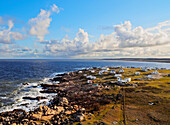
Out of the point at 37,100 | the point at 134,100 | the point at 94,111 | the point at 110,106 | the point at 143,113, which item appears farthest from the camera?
the point at 37,100

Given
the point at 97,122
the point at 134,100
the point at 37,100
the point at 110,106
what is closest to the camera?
the point at 97,122

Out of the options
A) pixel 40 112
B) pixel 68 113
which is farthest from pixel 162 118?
pixel 40 112

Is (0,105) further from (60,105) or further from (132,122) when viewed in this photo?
(132,122)

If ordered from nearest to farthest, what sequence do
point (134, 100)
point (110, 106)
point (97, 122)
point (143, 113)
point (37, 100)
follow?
point (97, 122) → point (143, 113) → point (110, 106) → point (134, 100) → point (37, 100)

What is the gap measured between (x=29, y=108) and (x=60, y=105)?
9073mm

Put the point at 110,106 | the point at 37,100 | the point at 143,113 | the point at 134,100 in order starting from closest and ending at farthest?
A: 1. the point at 143,113
2. the point at 110,106
3. the point at 134,100
4. the point at 37,100

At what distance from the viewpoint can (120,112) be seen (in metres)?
25.0

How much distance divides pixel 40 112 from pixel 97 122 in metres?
13.3

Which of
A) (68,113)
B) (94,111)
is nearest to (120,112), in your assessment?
(94,111)

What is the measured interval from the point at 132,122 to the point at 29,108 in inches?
1039

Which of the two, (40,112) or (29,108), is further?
(29,108)

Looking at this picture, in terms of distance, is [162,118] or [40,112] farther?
[40,112]

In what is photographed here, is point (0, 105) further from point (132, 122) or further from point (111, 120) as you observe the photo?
point (132, 122)

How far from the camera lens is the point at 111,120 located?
21.8 meters
